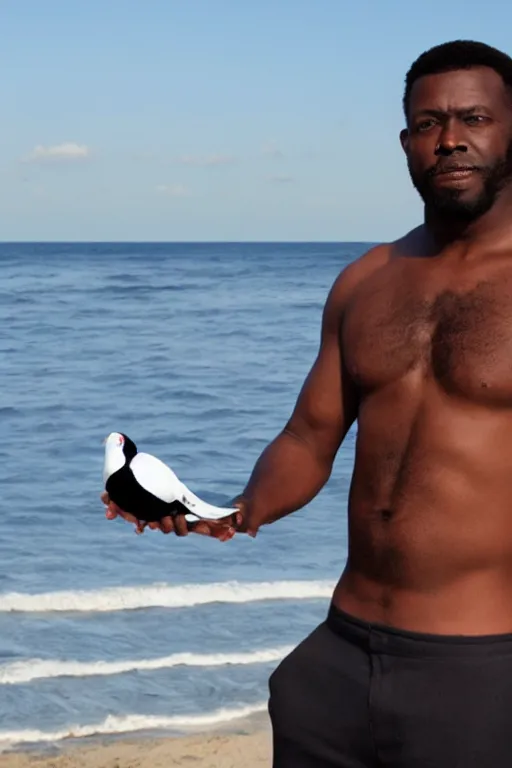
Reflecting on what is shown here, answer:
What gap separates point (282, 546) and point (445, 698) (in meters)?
6.96

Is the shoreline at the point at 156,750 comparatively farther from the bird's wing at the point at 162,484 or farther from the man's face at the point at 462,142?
the man's face at the point at 462,142

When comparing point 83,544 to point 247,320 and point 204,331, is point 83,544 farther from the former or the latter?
point 247,320

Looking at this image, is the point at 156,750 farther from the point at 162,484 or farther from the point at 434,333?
the point at 434,333

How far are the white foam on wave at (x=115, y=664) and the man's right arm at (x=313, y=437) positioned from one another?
4.23 m

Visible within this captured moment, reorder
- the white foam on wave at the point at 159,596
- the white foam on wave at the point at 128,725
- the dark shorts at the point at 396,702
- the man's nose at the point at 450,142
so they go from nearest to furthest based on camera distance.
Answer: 1. the dark shorts at the point at 396,702
2. the man's nose at the point at 450,142
3. the white foam on wave at the point at 128,725
4. the white foam on wave at the point at 159,596

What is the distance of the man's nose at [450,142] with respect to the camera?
2.98m

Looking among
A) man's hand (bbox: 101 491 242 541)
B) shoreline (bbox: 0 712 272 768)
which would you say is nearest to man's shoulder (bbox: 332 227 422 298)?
man's hand (bbox: 101 491 242 541)

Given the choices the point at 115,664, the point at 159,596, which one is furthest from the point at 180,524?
the point at 159,596

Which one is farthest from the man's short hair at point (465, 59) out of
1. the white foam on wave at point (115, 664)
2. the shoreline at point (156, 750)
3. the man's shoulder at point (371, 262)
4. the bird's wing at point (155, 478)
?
the white foam on wave at point (115, 664)

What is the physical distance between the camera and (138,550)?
973 centimetres

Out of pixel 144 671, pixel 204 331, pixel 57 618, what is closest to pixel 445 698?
pixel 144 671

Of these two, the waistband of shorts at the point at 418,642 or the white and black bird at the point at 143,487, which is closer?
the waistband of shorts at the point at 418,642

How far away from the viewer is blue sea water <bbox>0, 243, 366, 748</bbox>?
708 centimetres

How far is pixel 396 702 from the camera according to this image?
2.92 meters
